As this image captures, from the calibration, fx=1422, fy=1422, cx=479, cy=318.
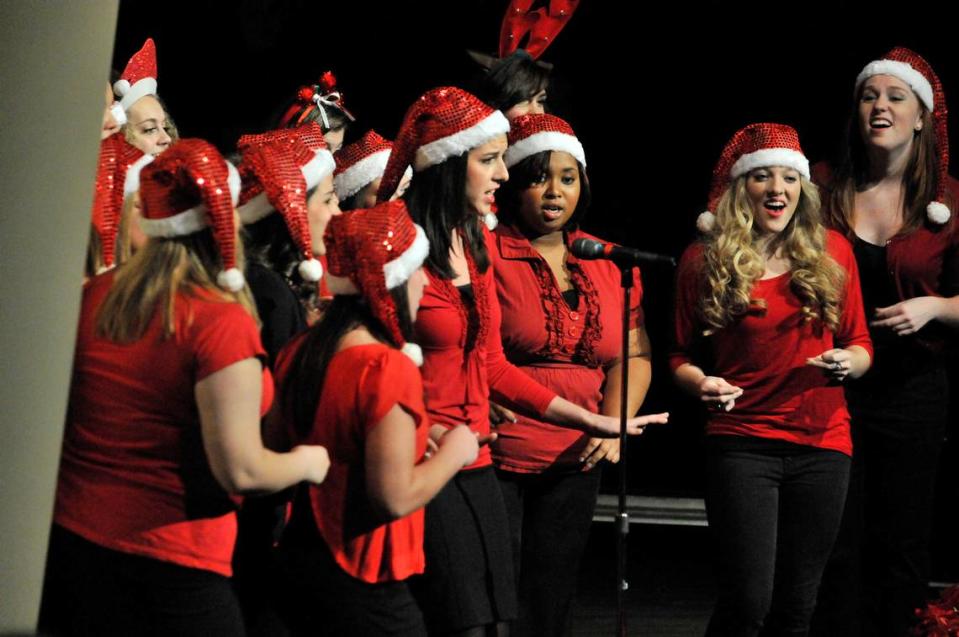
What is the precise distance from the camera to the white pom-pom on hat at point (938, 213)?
14.9ft

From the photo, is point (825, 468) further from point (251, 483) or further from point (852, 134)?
point (251, 483)

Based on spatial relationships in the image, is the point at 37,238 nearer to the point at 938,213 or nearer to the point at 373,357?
the point at 373,357

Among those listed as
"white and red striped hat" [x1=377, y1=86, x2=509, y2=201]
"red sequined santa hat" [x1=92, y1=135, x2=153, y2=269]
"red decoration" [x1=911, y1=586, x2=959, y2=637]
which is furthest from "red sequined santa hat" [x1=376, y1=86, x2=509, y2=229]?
"red decoration" [x1=911, y1=586, x2=959, y2=637]

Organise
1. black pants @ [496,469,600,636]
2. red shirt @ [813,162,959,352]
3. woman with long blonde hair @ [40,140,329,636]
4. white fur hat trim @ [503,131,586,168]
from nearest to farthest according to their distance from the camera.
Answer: woman with long blonde hair @ [40,140,329,636] → black pants @ [496,469,600,636] → white fur hat trim @ [503,131,586,168] → red shirt @ [813,162,959,352]

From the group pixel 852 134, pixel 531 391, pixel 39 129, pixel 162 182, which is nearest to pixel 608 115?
pixel 852 134

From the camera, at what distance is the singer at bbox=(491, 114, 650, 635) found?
155 inches

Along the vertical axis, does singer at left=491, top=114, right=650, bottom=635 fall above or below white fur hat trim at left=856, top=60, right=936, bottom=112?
below

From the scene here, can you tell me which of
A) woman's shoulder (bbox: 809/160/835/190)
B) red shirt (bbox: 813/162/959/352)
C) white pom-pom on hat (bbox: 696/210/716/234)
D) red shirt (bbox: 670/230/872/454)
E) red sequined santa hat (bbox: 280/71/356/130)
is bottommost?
red shirt (bbox: 670/230/872/454)

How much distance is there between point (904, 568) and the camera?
4539mm

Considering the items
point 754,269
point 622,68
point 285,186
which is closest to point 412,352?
point 285,186

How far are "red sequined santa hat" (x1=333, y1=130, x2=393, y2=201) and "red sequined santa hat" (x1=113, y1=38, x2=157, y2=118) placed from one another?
0.70 m

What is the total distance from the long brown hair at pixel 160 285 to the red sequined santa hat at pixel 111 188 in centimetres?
44

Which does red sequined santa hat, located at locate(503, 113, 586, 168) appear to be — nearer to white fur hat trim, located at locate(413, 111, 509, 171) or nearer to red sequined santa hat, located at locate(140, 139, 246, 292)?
white fur hat trim, located at locate(413, 111, 509, 171)

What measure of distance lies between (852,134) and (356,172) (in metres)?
1.68
